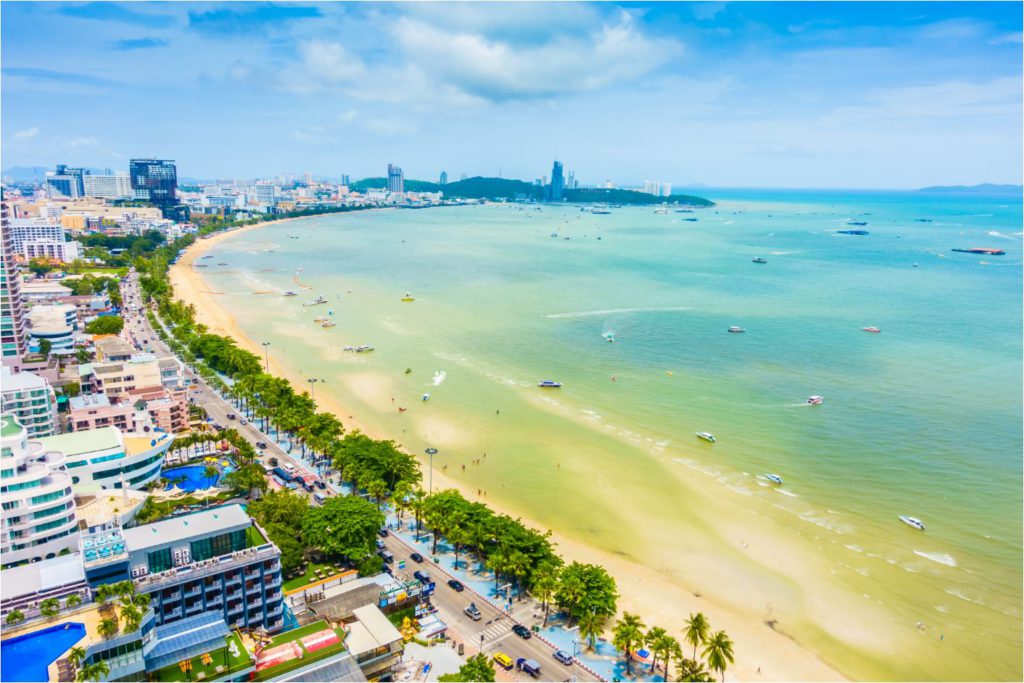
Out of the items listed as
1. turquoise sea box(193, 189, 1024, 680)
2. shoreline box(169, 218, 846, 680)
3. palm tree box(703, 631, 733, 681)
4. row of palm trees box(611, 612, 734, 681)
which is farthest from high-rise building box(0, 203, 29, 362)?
palm tree box(703, 631, 733, 681)

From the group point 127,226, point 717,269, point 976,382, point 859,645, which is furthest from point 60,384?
point 127,226

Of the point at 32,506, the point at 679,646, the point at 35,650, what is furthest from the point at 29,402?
the point at 679,646

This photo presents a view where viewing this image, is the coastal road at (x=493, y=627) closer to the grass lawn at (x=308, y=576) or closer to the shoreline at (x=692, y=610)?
the grass lawn at (x=308, y=576)

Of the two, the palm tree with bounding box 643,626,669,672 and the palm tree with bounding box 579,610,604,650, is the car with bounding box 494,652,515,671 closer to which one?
the palm tree with bounding box 579,610,604,650

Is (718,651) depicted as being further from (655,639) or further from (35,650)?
(35,650)

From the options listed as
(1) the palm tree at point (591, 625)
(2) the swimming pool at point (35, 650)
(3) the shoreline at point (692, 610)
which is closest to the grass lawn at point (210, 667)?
(2) the swimming pool at point (35, 650)

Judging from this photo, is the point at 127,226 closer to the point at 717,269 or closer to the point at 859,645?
the point at 717,269
